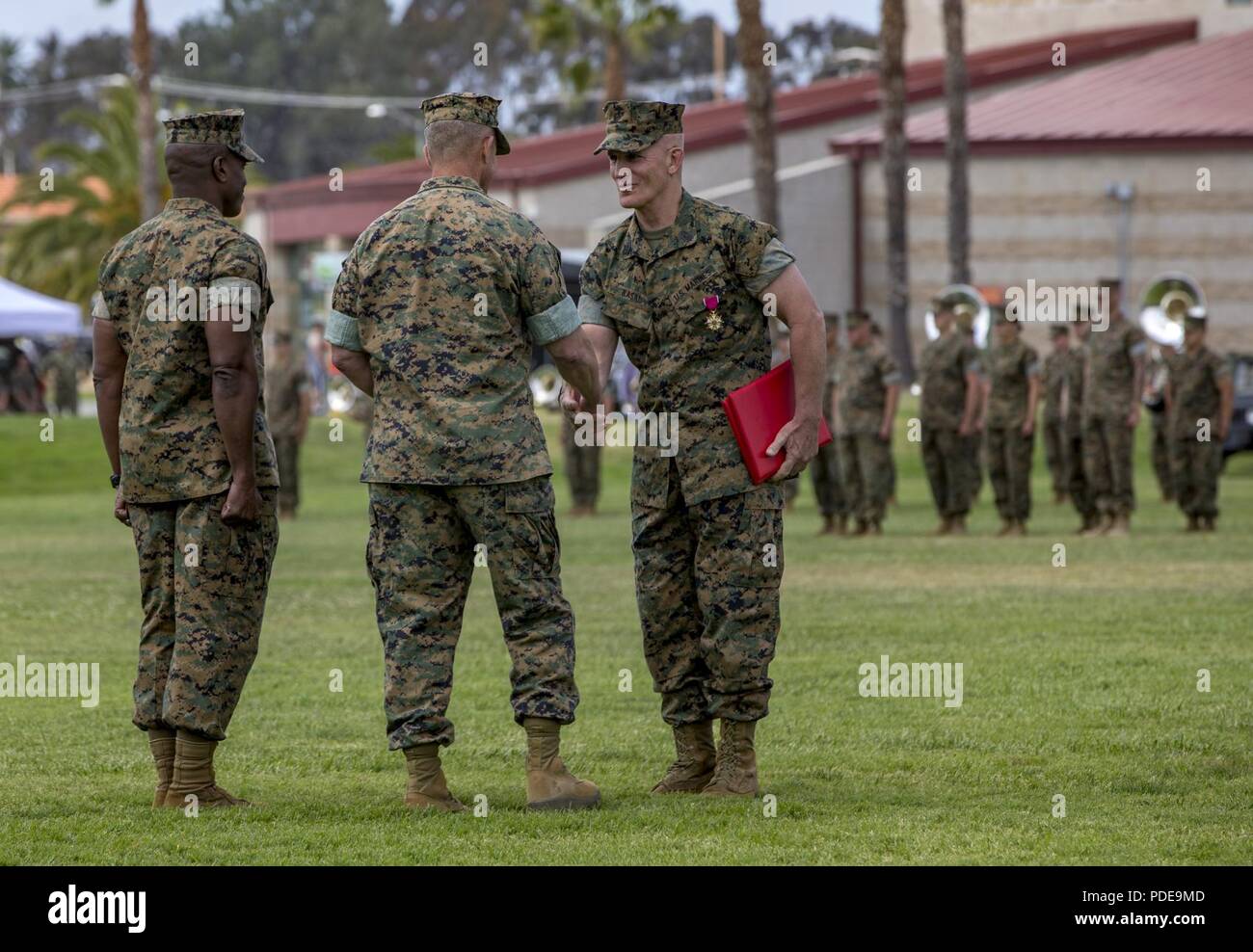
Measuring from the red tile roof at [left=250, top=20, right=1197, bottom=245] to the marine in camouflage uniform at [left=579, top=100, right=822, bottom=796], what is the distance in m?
40.2

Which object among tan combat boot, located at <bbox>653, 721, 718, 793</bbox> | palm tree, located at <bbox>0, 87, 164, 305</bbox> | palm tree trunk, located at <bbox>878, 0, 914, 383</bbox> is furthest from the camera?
palm tree, located at <bbox>0, 87, 164, 305</bbox>

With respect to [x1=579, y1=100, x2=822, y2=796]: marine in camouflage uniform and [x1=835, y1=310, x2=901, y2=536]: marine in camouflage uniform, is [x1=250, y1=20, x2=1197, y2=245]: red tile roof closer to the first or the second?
[x1=835, y1=310, x2=901, y2=536]: marine in camouflage uniform

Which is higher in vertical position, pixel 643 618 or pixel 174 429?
pixel 174 429

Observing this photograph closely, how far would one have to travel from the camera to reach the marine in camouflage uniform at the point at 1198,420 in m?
21.2

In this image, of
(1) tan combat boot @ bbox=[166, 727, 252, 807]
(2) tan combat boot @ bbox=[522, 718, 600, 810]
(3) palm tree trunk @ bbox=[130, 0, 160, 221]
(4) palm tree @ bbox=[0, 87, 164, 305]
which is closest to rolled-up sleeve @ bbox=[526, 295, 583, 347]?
(2) tan combat boot @ bbox=[522, 718, 600, 810]

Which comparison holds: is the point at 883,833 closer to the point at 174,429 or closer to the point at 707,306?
the point at 707,306

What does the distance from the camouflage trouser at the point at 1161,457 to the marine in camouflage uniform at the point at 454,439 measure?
802 inches

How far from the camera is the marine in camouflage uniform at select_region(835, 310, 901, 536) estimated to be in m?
21.8

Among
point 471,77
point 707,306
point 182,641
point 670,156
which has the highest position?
point 471,77

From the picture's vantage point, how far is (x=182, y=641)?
24.2 ft

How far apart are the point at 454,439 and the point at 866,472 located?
49.0 ft

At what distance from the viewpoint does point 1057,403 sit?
25.4m

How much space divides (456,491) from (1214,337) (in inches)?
1581

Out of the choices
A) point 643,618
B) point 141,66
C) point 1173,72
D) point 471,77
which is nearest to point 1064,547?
point 643,618
